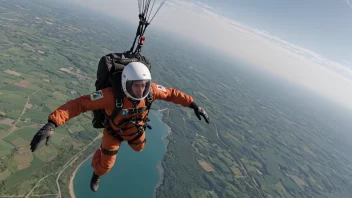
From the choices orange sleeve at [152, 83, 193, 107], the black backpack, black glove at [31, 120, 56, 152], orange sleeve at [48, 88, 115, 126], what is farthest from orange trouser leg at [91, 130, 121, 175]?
black glove at [31, 120, 56, 152]

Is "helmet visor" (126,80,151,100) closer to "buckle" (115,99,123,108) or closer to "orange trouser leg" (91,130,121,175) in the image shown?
"buckle" (115,99,123,108)

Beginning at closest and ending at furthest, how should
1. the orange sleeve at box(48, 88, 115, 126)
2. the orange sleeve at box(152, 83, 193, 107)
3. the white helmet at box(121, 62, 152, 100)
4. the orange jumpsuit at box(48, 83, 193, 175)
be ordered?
1. the orange sleeve at box(48, 88, 115, 126)
2. the orange jumpsuit at box(48, 83, 193, 175)
3. the white helmet at box(121, 62, 152, 100)
4. the orange sleeve at box(152, 83, 193, 107)

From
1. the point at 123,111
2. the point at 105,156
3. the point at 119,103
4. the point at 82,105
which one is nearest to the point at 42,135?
the point at 82,105

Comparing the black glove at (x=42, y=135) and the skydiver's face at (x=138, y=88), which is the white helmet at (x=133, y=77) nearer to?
the skydiver's face at (x=138, y=88)

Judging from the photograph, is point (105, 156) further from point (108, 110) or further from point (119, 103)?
point (119, 103)

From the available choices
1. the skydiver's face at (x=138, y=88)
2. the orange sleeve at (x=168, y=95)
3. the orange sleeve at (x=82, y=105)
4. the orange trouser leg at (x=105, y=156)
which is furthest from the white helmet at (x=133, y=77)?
the orange trouser leg at (x=105, y=156)

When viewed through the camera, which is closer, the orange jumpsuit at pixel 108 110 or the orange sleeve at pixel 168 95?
the orange jumpsuit at pixel 108 110
